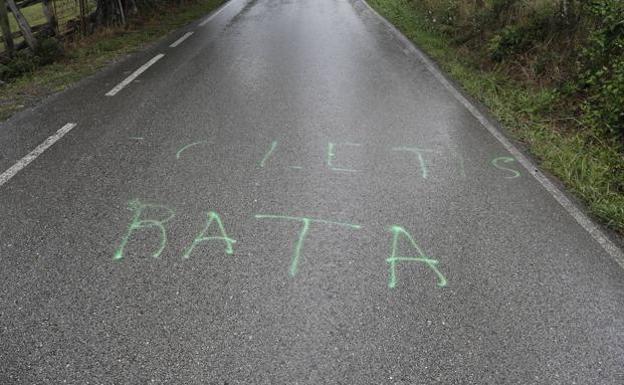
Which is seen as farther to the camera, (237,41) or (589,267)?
(237,41)

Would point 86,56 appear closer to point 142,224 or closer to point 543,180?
point 142,224

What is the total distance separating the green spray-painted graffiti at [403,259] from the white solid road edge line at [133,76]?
15.8ft

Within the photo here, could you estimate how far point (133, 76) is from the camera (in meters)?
7.48

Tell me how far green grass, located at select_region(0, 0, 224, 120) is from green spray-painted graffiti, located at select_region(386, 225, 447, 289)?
4989 mm

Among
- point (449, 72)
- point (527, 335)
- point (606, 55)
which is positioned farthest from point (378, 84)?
point (527, 335)

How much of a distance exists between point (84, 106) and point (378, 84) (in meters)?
4.05

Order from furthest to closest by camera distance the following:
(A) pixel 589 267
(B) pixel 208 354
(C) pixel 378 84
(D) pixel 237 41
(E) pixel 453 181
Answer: (D) pixel 237 41 → (C) pixel 378 84 → (E) pixel 453 181 → (A) pixel 589 267 → (B) pixel 208 354

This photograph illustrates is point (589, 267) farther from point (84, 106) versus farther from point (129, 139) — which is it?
point (84, 106)

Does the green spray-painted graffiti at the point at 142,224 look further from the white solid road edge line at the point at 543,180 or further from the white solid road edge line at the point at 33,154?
the white solid road edge line at the point at 543,180

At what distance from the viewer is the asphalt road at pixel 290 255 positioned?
254cm

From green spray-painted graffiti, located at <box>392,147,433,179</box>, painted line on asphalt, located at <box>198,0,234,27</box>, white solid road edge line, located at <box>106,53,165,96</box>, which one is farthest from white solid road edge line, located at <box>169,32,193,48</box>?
green spray-painted graffiti, located at <box>392,147,433,179</box>

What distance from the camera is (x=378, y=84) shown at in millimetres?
7148

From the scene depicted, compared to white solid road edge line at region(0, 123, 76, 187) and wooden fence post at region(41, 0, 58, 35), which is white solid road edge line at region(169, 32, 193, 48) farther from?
white solid road edge line at region(0, 123, 76, 187)

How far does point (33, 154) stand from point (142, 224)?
1.91m
